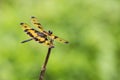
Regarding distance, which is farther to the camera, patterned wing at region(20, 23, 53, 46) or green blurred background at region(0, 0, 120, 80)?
green blurred background at region(0, 0, 120, 80)

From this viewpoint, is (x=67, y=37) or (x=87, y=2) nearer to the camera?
(x=67, y=37)

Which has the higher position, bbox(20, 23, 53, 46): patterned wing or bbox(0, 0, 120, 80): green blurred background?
bbox(20, 23, 53, 46): patterned wing

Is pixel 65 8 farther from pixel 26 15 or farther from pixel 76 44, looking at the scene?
pixel 76 44

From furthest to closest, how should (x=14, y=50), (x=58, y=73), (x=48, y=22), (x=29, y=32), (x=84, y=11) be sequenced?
(x=84, y=11)
(x=48, y=22)
(x=14, y=50)
(x=58, y=73)
(x=29, y=32)

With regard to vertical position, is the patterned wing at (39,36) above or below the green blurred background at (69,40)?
above

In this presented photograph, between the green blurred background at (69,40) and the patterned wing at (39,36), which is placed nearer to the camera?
the patterned wing at (39,36)

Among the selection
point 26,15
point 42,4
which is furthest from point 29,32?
point 42,4

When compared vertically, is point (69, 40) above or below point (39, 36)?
below

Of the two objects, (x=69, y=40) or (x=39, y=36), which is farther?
(x=69, y=40)
